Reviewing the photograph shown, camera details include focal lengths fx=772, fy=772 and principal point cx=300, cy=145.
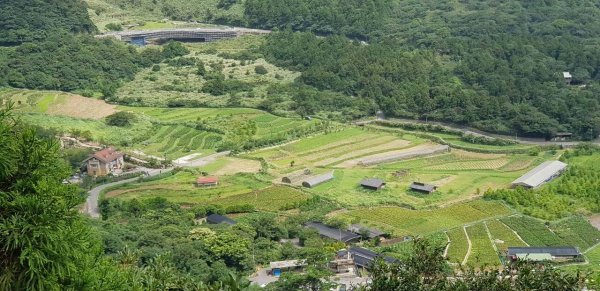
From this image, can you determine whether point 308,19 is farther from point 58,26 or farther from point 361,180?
point 361,180

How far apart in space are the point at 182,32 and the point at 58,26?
1297 cm

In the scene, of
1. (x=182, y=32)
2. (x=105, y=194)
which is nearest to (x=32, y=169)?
(x=105, y=194)

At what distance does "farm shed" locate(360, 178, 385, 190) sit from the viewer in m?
39.5

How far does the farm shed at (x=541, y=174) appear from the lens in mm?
39700

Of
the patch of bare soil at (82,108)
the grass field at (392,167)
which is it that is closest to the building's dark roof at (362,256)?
the grass field at (392,167)

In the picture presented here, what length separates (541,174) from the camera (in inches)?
1610

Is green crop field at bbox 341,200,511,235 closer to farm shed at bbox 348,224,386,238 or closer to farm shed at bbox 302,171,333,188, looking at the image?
farm shed at bbox 348,224,386,238

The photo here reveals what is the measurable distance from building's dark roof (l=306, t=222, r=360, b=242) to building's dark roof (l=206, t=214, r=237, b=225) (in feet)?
11.5

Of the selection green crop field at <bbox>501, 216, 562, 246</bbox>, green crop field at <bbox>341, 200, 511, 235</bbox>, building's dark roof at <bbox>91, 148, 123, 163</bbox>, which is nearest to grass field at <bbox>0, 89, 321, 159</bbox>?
building's dark roof at <bbox>91, 148, 123, 163</bbox>

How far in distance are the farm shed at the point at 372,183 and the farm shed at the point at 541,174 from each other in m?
6.90

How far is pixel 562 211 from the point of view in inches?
1421

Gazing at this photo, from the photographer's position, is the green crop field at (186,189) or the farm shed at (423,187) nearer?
the green crop field at (186,189)

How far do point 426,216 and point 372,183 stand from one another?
461 centimetres

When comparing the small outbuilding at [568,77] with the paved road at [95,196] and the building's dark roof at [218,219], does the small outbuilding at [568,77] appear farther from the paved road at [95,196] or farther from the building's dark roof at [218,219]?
the building's dark roof at [218,219]
